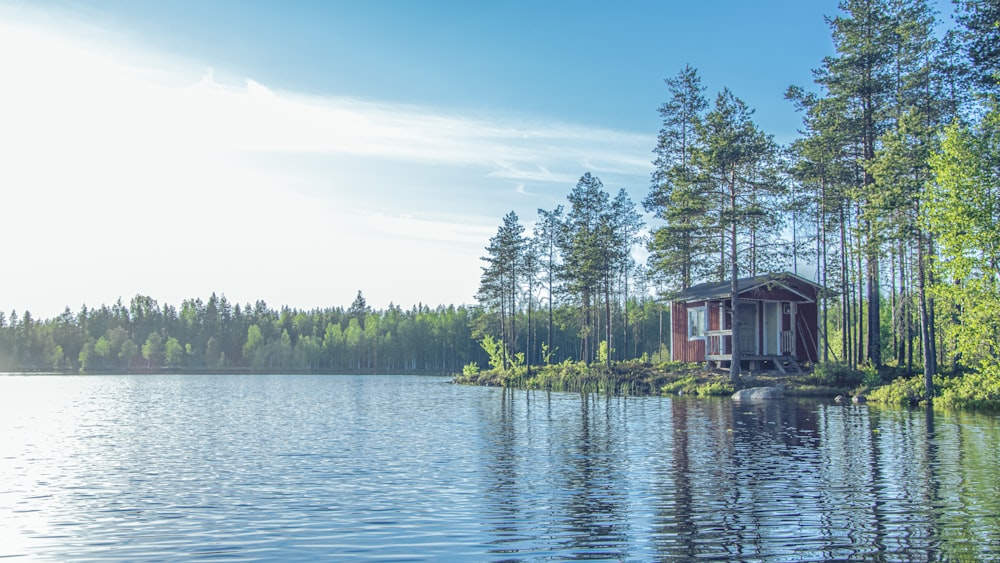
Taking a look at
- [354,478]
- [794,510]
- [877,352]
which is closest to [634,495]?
[794,510]

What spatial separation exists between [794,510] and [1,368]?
193 metres

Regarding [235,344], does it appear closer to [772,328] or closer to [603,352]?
[603,352]

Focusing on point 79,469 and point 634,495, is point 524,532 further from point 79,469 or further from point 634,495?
point 79,469

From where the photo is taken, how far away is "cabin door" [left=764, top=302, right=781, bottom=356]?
4888 centimetres

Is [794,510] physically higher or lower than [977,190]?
lower

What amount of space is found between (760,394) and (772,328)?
11844 mm

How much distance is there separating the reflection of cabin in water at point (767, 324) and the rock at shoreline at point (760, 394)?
7.82 meters

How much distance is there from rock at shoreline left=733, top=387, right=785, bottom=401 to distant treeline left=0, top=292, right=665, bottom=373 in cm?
10379

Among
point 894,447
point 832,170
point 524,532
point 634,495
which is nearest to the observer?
point 524,532

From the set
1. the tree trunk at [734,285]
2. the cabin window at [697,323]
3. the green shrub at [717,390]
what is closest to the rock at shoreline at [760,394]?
the green shrub at [717,390]

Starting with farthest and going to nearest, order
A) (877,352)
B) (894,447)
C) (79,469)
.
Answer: (877,352)
(894,447)
(79,469)

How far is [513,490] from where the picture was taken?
14594 millimetres

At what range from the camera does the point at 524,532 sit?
440 inches

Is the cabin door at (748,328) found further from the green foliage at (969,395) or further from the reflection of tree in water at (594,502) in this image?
the reflection of tree in water at (594,502)
